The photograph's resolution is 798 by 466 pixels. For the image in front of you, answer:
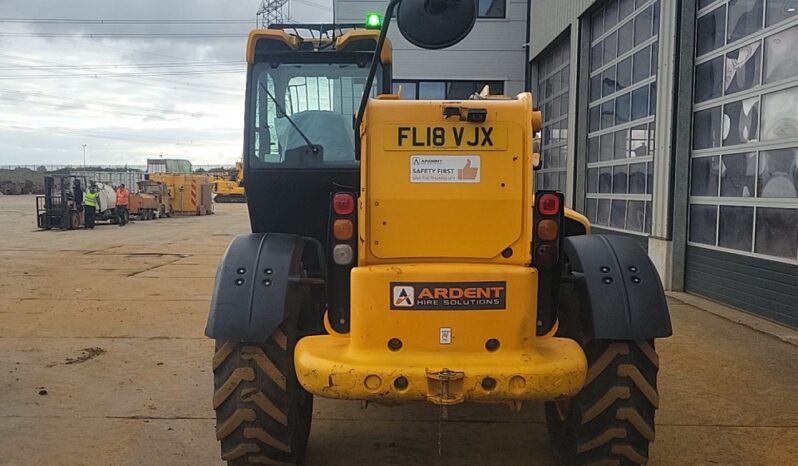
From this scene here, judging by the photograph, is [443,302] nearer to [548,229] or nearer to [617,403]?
[548,229]

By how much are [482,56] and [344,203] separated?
18.1m

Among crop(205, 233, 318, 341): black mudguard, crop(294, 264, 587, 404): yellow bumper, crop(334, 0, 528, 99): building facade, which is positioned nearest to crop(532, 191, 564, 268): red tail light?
crop(294, 264, 587, 404): yellow bumper

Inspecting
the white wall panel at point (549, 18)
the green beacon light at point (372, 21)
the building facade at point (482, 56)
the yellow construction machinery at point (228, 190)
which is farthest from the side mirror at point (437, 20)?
the yellow construction machinery at point (228, 190)

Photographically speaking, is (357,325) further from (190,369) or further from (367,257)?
(190,369)

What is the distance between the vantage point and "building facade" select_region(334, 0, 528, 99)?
67.8 ft

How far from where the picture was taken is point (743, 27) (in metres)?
9.30

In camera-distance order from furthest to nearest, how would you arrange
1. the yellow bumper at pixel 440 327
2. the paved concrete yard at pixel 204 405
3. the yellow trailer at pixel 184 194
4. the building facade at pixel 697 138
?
the yellow trailer at pixel 184 194
the building facade at pixel 697 138
the paved concrete yard at pixel 204 405
the yellow bumper at pixel 440 327

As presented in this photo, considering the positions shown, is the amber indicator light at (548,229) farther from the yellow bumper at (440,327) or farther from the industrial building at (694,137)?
the industrial building at (694,137)

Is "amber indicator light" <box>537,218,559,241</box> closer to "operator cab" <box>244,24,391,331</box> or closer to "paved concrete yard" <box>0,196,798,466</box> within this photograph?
"paved concrete yard" <box>0,196,798,466</box>

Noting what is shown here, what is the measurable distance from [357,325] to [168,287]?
8751mm

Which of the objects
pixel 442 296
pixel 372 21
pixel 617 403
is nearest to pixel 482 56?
pixel 372 21

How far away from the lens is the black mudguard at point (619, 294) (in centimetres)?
361

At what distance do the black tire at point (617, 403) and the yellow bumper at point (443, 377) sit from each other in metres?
0.40

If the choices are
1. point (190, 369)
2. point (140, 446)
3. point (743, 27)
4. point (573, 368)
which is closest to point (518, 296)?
point (573, 368)
